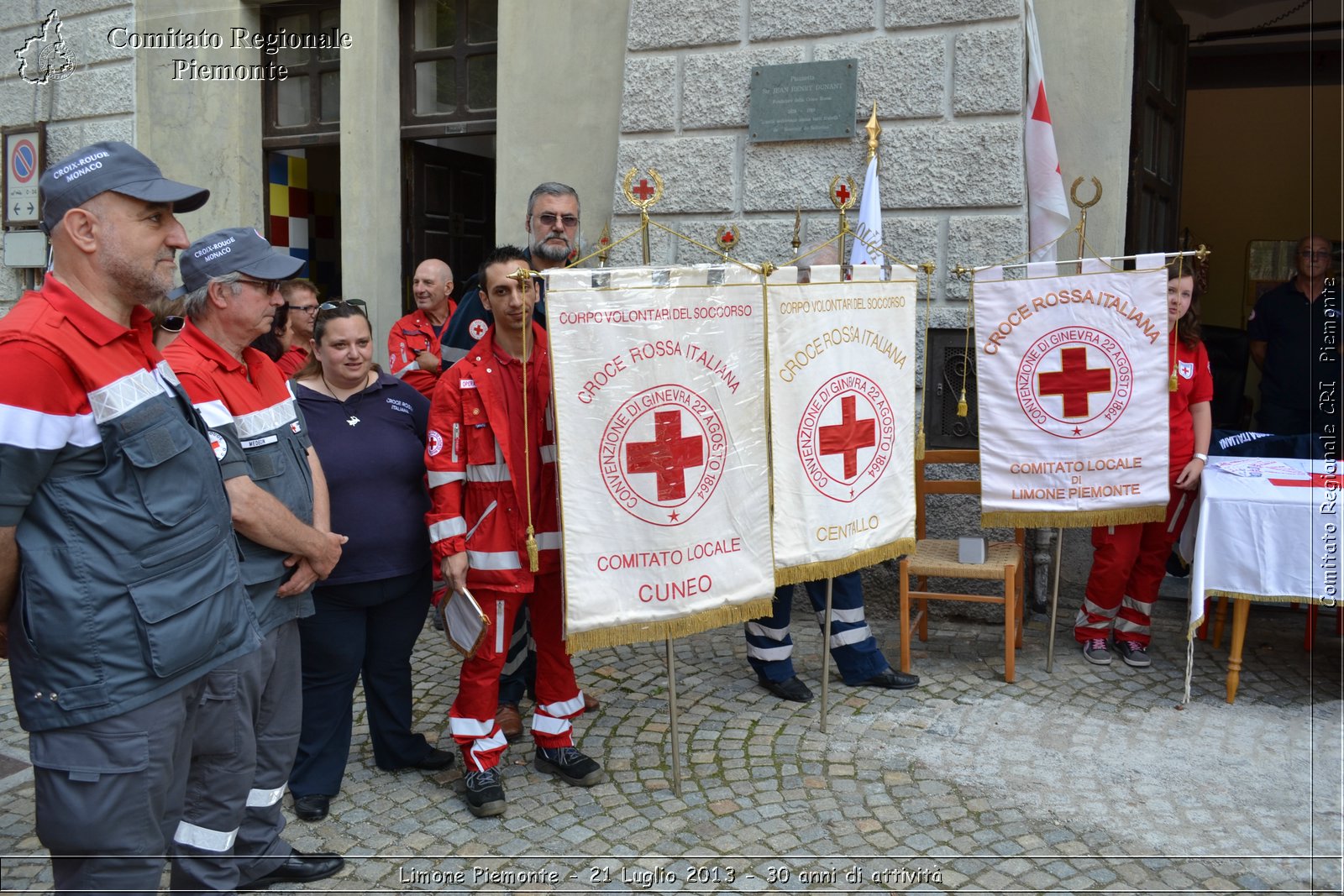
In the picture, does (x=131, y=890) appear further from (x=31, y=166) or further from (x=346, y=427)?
(x=31, y=166)

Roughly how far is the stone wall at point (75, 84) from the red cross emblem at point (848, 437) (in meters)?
6.56

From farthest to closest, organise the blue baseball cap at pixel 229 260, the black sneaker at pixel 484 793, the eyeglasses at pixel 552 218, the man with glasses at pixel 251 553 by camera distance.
Answer: the eyeglasses at pixel 552 218 < the black sneaker at pixel 484 793 < the blue baseball cap at pixel 229 260 < the man with glasses at pixel 251 553

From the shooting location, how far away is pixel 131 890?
2088 mm

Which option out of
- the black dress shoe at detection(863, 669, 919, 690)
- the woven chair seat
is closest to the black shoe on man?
the black dress shoe at detection(863, 669, 919, 690)

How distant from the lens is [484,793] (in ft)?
10.9

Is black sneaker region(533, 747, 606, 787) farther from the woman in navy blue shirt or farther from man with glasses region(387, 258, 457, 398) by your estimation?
man with glasses region(387, 258, 457, 398)

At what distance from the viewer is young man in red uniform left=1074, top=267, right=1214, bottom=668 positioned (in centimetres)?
457

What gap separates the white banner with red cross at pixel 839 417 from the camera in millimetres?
3547

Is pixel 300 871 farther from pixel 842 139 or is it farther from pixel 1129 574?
pixel 842 139

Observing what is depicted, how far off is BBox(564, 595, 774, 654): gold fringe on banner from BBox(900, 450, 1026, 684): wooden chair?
4.12 ft

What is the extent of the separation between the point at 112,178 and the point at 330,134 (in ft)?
19.5

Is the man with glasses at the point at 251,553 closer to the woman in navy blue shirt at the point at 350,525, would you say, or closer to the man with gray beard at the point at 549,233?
the woman in navy blue shirt at the point at 350,525

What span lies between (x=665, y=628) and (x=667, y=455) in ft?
1.79

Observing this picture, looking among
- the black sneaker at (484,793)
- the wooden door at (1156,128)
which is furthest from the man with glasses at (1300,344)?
the black sneaker at (484,793)
